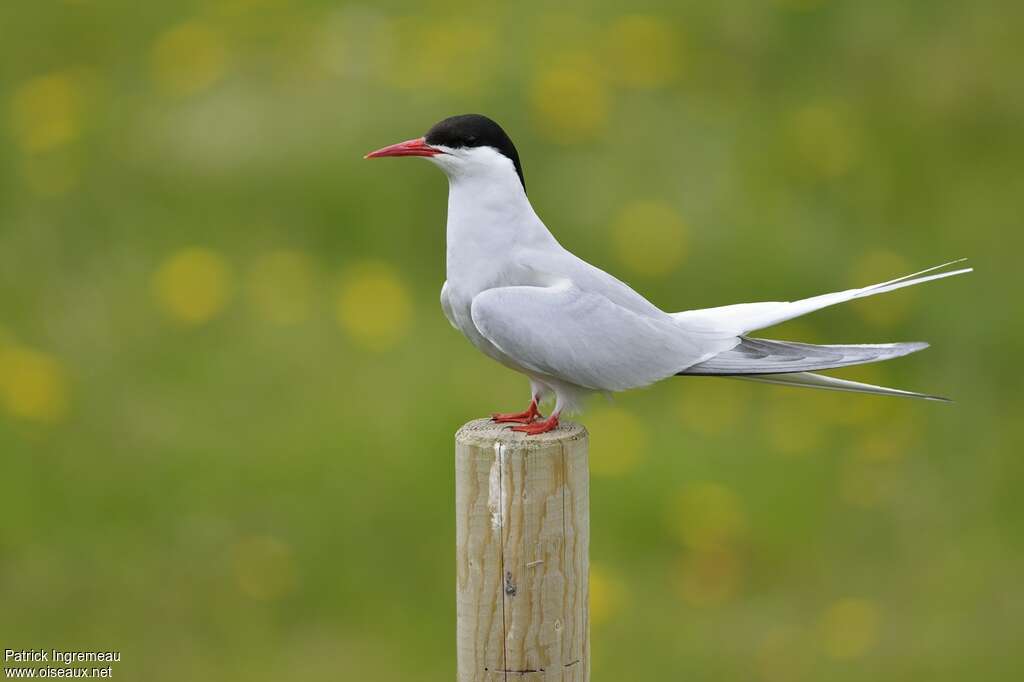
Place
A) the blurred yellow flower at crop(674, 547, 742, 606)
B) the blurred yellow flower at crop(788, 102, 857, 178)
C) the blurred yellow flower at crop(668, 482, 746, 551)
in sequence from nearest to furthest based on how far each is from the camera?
the blurred yellow flower at crop(674, 547, 742, 606), the blurred yellow flower at crop(668, 482, 746, 551), the blurred yellow flower at crop(788, 102, 857, 178)

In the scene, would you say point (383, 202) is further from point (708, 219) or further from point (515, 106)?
point (708, 219)

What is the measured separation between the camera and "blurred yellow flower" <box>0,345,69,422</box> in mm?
7742

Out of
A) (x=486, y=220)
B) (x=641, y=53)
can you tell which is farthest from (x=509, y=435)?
(x=641, y=53)

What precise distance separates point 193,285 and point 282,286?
509mm

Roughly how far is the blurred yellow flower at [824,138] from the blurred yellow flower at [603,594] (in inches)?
125

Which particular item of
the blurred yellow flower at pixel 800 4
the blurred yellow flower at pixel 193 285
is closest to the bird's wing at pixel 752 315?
Result: the blurred yellow flower at pixel 193 285

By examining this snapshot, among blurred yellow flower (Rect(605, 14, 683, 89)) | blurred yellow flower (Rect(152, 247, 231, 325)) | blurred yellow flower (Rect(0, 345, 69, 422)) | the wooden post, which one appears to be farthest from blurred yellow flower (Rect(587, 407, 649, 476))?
the wooden post

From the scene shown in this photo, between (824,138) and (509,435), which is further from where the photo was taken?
(824,138)

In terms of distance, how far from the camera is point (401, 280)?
332 inches

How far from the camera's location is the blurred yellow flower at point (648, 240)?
847 centimetres

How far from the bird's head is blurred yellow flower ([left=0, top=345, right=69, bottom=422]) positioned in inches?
168

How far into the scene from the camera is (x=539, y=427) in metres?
3.90

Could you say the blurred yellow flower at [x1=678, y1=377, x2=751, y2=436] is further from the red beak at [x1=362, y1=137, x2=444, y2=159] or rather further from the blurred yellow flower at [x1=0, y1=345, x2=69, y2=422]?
the red beak at [x1=362, y1=137, x2=444, y2=159]

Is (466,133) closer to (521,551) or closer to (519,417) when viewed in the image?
(519,417)
